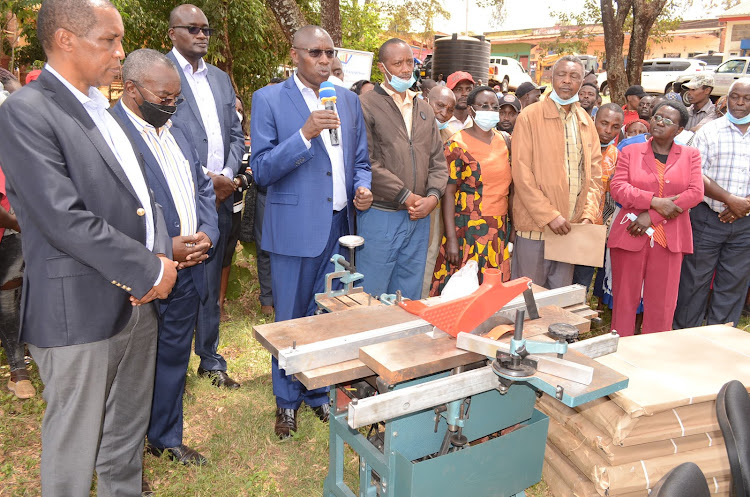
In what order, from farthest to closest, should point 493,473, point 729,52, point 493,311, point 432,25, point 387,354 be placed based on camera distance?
point 729,52, point 432,25, point 493,473, point 493,311, point 387,354

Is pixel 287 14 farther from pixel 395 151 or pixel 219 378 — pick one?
pixel 219 378

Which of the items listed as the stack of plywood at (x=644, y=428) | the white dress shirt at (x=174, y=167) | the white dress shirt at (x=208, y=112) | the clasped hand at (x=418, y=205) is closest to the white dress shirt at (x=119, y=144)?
the white dress shirt at (x=174, y=167)

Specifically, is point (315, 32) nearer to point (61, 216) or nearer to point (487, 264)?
point (61, 216)

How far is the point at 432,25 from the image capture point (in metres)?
26.4

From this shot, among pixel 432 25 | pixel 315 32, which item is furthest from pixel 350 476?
pixel 432 25

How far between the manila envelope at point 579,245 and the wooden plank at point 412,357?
235 cm

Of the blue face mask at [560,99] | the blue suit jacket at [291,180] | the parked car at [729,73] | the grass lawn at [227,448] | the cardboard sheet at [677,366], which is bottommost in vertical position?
the grass lawn at [227,448]

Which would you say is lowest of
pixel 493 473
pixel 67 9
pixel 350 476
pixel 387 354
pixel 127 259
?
pixel 350 476

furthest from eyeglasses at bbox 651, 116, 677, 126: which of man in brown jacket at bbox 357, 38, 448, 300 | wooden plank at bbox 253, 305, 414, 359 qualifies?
wooden plank at bbox 253, 305, 414, 359

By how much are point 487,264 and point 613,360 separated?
1.58 metres

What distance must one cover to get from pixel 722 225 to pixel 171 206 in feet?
14.1

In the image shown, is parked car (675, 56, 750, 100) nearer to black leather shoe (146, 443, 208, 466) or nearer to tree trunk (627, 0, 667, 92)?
tree trunk (627, 0, 667, 92)

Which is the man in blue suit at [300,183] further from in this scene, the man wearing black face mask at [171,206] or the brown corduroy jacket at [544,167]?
the brown corduroy jacket at [544,167]

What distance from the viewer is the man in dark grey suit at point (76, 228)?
1944 mm
